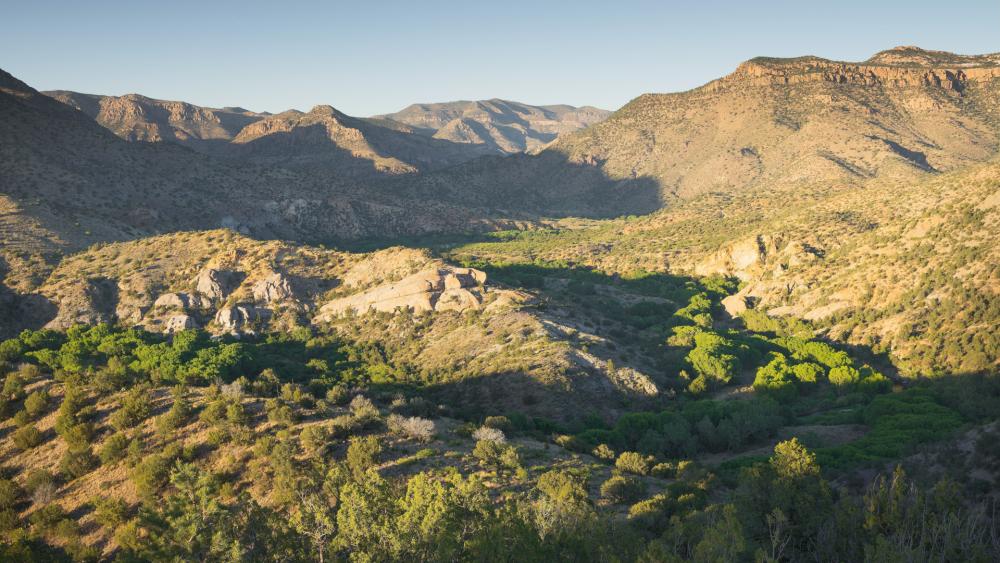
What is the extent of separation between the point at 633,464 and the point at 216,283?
56.0 m

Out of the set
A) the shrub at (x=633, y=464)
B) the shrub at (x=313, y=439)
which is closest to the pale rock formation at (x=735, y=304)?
the shrub at (x=633, y=464)

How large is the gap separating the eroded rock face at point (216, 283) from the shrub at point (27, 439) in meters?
42.4

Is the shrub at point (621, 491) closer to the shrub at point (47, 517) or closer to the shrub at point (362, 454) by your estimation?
the shrub at point (362, 454)

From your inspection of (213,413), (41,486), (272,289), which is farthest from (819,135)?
(41,486)

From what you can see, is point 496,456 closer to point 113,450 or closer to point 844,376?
point 113,450

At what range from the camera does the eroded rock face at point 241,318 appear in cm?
6512

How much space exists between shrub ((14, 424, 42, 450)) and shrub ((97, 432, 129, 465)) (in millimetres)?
3857

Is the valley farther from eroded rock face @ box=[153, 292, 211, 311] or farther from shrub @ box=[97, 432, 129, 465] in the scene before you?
eroded rock face @ box=[153, 292, 211, 311]

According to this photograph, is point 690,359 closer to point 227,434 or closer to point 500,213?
point 227,434

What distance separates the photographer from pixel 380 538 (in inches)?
790

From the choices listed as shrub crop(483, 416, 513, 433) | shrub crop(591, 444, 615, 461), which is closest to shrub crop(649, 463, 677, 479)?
shrub crop(591, 444, 615, 461)

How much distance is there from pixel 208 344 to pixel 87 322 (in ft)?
56.3

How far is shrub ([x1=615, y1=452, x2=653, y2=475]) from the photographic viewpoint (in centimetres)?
3209

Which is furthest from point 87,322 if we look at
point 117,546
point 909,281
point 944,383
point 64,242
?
point 909,281
